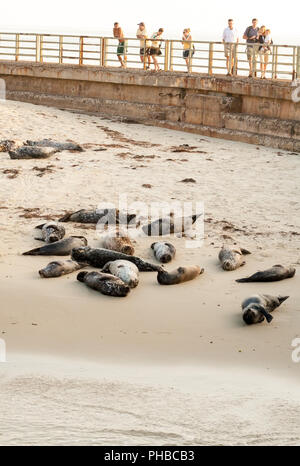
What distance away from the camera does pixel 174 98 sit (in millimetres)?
24188

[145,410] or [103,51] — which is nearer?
[145,410]

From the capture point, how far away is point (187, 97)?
78.2 feet

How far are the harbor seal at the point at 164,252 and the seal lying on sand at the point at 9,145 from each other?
7.95 meters

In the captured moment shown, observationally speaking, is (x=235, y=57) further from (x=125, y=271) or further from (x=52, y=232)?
(x=125, y=271)

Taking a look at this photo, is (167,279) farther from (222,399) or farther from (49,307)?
(222,399)

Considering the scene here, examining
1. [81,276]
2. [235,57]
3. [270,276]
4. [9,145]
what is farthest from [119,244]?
[235,57]

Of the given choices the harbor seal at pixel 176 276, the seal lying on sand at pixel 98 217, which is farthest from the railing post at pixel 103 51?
the harbor seal at pixel 176 276

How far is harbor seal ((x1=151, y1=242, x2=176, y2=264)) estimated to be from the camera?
11.6 metres

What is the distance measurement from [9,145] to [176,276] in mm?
9536

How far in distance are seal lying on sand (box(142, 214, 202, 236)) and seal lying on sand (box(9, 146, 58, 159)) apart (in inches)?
232

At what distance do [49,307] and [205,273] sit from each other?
7.83 ft

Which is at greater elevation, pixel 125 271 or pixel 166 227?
pixel 166 227

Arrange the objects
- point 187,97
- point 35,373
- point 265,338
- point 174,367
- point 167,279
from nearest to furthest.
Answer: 1. point 35,373
2. point 174,367
3. point 265,338
4. point 167,279
5. point 187,97

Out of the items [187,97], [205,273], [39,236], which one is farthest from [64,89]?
[205,273]
